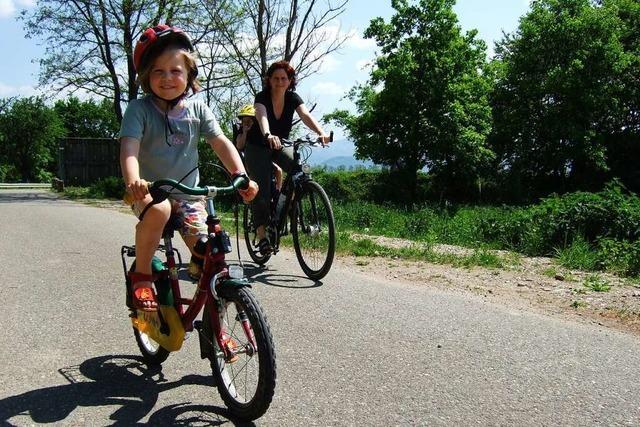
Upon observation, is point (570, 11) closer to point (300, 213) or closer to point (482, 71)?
point (482, 71)

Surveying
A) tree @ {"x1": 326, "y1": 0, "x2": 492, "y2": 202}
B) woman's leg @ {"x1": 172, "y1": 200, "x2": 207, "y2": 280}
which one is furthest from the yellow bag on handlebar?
tree @ {"x1": 326, "y1": 0, "x2": 492, "y2": 202}

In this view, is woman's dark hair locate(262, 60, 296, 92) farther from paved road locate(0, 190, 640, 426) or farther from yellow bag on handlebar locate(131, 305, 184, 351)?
yellow bag on handlebar locate(131, 305, 184, 351)

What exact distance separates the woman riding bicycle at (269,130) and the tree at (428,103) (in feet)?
67.1

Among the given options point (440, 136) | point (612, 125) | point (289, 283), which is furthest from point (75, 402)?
point (612, 125)

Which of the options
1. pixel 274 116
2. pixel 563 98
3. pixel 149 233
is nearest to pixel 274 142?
pixel 274 116

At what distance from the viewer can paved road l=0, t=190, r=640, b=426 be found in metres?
3.04

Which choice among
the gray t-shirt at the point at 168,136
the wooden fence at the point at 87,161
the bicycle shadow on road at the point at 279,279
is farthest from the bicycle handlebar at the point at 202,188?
the wooden fence at the point at 87,161

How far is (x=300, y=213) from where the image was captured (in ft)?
20.7

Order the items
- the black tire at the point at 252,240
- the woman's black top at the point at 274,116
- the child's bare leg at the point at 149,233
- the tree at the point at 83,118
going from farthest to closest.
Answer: the tree at the point at 83,118
the black tire at the point at 252,240
the woman's black top at the point at 274,116
the child's bare leg at the point at 149,233

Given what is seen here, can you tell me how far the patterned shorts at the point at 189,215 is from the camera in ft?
10.8

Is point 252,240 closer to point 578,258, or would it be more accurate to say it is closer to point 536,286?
point 536,286

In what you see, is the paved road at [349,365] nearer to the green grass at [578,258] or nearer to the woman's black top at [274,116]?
the woman's black top at [274,116]

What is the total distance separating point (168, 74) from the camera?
3340mm

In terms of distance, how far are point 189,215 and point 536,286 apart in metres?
4.12
